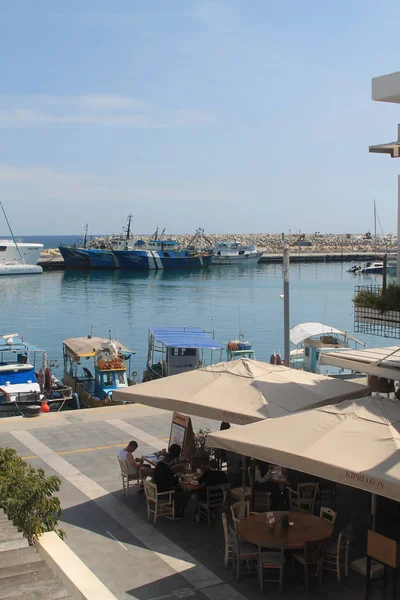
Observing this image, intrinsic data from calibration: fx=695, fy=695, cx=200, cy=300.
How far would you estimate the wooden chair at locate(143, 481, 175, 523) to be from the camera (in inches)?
411

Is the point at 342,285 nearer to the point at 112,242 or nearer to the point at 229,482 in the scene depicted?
the point at 112,242

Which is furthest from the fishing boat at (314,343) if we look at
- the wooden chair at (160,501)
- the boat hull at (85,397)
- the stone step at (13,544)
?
the stone step at (13,544)

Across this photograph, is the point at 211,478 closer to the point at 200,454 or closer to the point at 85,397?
the point at 200,454

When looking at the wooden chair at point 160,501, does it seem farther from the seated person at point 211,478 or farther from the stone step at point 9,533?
the stone step at point 9,533

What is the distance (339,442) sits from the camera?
7.90 m

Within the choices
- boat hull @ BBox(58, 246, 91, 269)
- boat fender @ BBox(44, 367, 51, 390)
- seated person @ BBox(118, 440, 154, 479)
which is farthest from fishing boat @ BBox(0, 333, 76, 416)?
boat hull @ BBox(58, 246, 91, 269)

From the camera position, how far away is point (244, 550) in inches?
337

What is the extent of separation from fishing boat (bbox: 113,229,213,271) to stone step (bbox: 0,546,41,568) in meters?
110

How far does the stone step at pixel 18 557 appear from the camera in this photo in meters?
6.22

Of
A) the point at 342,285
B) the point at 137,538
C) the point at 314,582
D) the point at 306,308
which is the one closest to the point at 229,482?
the point at 137,538

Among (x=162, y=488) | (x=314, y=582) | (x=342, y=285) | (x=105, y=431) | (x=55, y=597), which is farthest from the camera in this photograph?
(x=342, y=285)

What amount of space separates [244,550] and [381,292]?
4.48 meters

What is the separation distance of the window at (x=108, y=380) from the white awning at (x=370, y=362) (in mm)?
13171

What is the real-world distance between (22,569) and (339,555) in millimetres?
4134
